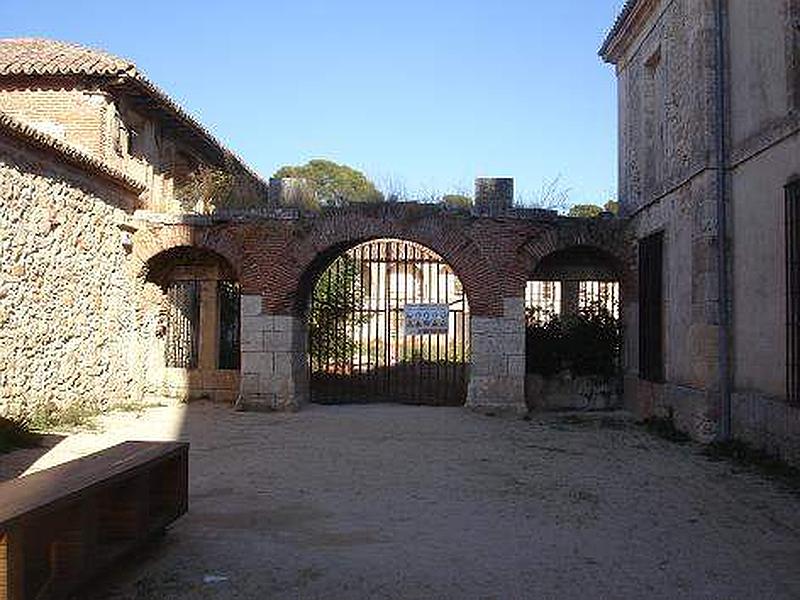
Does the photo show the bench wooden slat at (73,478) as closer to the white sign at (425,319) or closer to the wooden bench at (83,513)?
the wooden bench at (83,513)

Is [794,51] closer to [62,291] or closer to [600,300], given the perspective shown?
[600,300]

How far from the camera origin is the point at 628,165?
14039 mm

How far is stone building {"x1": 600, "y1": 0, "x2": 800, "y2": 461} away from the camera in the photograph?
26.9 feet

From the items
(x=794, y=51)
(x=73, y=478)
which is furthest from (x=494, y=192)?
(x=73, y=478)

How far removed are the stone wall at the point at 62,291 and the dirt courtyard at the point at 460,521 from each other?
51.3 inches

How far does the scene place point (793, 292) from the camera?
311 inches

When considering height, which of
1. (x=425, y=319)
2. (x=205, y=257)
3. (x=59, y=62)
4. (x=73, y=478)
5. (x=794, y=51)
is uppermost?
(x=59, y=62)

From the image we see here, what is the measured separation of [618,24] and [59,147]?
8.85 metres

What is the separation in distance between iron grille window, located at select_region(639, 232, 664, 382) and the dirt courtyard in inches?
73.4

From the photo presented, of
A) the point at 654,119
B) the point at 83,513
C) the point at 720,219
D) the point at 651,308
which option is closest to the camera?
the point at 83,513

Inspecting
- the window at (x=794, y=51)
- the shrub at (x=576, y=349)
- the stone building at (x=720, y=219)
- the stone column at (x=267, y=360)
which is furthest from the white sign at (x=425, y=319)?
the window at (x=794, y=51)

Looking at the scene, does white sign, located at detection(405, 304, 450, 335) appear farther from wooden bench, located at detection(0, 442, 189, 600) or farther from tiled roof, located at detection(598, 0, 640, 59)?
wooden bench, located at detection(0, 442, 189, 600)

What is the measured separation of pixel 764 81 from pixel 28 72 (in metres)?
11.0

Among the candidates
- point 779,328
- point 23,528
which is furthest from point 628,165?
point 23,528
